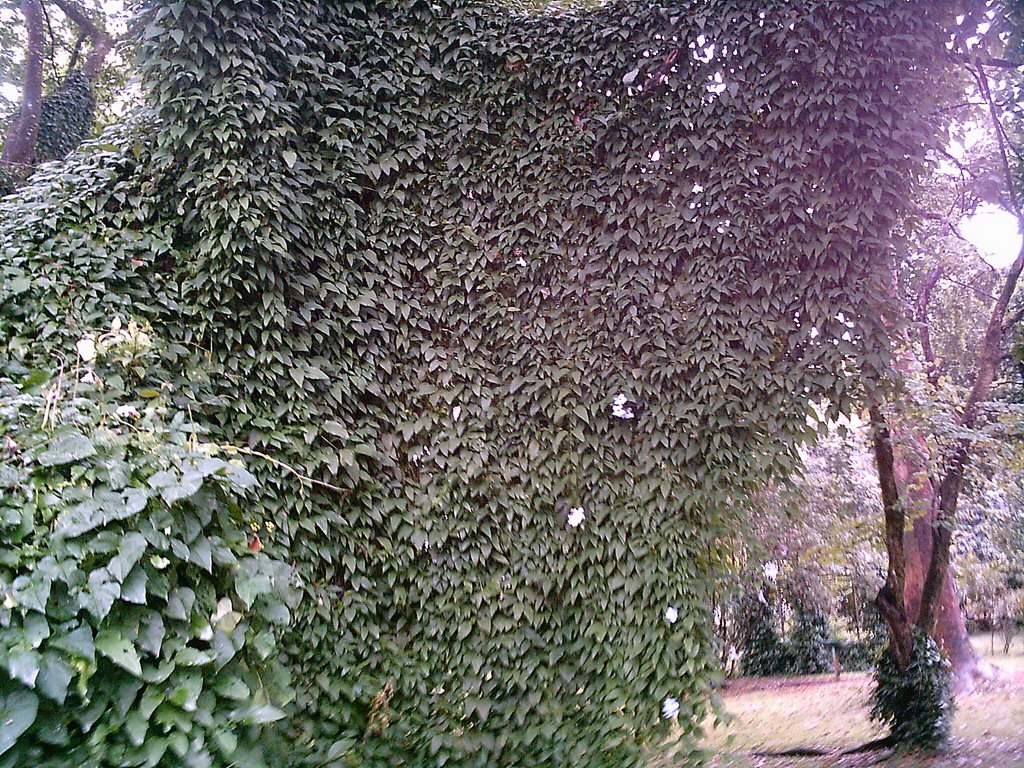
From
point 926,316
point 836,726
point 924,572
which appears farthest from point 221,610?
point 926,316

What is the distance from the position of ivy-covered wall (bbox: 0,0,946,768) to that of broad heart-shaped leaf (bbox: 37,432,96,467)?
1.31 m

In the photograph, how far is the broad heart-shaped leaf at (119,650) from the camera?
1.53 m

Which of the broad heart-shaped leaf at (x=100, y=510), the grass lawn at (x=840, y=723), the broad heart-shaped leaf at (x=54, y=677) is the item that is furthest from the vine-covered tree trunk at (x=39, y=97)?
the grass lawn at (x=840, y=723)

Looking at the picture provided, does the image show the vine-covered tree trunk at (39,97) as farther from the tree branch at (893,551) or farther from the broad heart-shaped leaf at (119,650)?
the tree branch at (893,551)

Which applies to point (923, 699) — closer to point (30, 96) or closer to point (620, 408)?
point (620, 408)

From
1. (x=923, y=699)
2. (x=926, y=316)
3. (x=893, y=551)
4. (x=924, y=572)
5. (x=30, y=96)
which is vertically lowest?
(x=923, y=699)

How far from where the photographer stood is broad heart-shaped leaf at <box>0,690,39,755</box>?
4.50 ft

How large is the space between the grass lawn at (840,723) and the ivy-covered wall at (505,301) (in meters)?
1.15

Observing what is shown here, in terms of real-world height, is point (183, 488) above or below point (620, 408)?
below

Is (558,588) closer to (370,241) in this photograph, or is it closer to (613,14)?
(370,241)

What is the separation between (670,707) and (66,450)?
9.26 feet

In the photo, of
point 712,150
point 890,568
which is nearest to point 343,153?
point 712,150

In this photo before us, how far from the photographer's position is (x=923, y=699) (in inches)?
205

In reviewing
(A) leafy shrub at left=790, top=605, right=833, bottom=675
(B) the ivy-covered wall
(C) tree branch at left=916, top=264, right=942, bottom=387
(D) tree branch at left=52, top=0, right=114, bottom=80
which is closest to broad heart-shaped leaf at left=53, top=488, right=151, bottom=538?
(B) the ivy-covered wall
